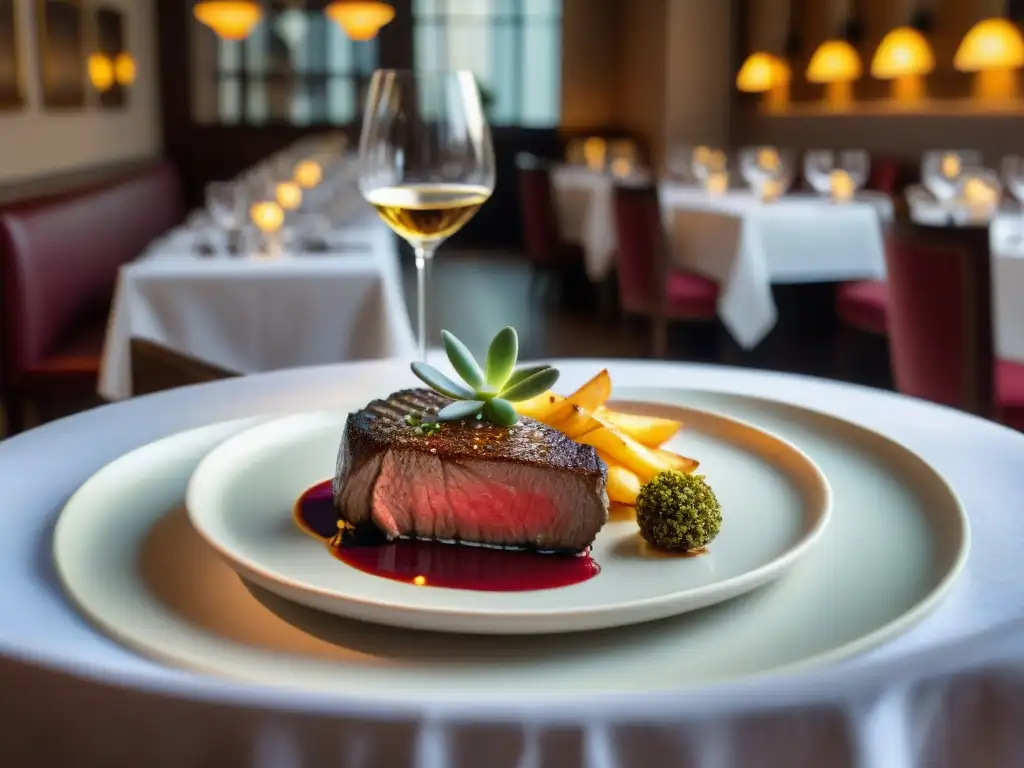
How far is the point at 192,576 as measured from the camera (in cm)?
63

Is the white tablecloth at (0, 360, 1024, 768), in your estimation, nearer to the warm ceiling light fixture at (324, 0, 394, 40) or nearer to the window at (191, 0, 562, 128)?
the warm ceiling light fixture at (324, 0, 394, 40)

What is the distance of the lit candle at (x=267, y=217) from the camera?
379 cm

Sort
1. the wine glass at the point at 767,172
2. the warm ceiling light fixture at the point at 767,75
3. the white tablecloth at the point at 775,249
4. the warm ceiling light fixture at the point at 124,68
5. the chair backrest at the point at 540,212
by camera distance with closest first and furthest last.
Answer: the white tablecloth at the point at 775,249
the wine glass at the point at 767,172
the chair backrest at the point at 540,212
the warm ceiling light fixture at the point at 124,68
the warm ceiling light fixture at the point at 767,75

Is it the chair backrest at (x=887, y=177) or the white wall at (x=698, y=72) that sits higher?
the white wall at (x=698, y=72)

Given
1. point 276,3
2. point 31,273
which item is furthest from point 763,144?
point 31,273

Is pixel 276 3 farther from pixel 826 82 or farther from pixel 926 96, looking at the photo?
pixel 926 96

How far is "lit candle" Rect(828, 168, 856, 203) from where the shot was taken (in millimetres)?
5027

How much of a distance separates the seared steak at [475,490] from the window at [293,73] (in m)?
12.6

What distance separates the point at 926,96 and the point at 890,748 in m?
8.63

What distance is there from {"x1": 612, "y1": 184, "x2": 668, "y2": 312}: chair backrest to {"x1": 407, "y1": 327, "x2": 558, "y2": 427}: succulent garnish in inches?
166

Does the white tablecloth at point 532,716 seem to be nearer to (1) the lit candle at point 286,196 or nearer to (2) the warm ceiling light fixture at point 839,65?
(1) the lit candle at point 286,196

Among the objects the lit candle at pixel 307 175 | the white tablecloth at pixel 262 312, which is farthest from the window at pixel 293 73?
the white tablecloth at pixel 262 312

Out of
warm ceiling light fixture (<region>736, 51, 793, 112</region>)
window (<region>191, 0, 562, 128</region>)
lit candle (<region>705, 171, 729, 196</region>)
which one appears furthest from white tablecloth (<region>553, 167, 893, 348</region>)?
window (<region>191, 0, 562, 128</region>)

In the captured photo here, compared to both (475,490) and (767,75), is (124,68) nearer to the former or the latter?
(767,75)
